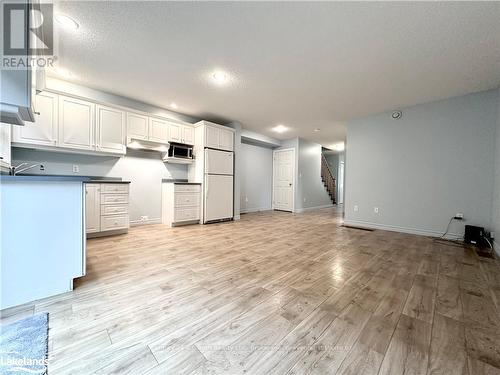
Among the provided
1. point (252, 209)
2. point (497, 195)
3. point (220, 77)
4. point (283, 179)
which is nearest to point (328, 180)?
point (283, 179)

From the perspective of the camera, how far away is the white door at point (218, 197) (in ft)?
14.9

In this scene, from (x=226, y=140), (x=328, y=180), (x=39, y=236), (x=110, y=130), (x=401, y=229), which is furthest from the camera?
(x=328, y=180)

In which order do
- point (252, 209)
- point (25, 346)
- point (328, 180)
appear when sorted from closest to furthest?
point (25, 346) < point (252, 209) < point (328, 180)

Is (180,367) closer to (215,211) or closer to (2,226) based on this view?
(2,226)

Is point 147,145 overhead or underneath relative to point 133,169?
overhead

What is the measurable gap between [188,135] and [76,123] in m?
1.93

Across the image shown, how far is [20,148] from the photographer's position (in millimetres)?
2959

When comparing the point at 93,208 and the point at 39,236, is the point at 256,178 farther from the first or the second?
the point at 39,236

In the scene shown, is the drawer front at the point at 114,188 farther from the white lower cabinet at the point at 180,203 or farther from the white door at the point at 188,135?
the white door at the point at 188,135

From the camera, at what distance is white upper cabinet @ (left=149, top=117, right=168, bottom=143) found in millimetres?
3963

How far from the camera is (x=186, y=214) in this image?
14.1 feet

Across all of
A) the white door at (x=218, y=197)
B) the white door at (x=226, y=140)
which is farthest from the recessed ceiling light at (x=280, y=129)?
the white door at (x=218, y=197)

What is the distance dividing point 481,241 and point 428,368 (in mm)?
3485

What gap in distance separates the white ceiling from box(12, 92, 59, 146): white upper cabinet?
55 cm
